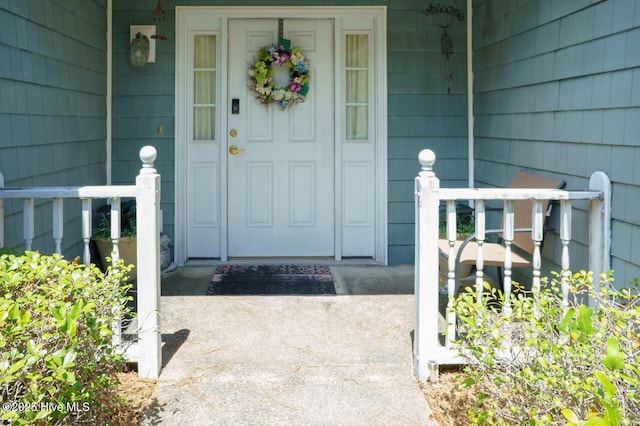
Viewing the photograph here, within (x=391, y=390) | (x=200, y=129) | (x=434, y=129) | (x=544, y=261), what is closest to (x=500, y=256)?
(x=544, y=261)

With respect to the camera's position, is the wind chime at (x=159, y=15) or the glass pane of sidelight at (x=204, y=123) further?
the glass pane of sidelight at (x=204, y=123)

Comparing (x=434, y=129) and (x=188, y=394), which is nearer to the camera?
(x=188, y=394)

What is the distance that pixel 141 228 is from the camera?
3.10m

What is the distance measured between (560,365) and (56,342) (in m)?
1.55

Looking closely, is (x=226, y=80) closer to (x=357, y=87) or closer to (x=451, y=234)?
(x=357, y=87)

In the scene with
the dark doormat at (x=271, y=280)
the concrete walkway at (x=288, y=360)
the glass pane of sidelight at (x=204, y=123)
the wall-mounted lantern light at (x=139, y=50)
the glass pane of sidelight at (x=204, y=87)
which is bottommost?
the concrete walkway at (x=288, y=360)

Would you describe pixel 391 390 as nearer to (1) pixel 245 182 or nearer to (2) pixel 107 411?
(2) pixel 107 411

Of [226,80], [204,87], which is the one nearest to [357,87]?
[226,80]

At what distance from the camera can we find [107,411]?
263 cm

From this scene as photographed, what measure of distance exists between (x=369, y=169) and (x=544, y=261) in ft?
Result: 6.43

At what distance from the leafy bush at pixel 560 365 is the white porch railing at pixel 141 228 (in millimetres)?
A: 1377

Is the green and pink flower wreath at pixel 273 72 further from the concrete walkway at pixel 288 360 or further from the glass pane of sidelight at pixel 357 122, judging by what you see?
the concrete walkway at pixel 288 360

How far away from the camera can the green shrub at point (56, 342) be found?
6.39 feet

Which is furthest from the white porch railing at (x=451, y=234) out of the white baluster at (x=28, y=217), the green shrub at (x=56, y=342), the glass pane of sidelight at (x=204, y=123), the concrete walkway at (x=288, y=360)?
the glass pane of sidelight at (x=204, y=123)
